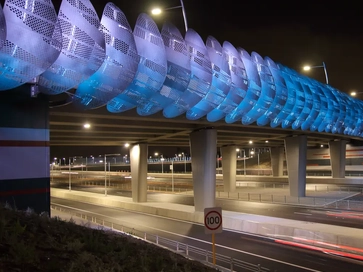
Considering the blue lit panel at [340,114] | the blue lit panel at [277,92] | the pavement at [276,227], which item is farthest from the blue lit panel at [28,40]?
the blue lit panel at [340,114]

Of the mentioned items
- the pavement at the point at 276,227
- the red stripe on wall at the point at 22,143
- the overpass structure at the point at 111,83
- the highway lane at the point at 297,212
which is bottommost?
the highway lane at the point at 297,212

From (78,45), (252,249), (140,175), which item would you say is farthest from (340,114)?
(78,45)

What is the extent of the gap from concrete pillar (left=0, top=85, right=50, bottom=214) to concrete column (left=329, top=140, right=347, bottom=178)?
56521 millimetres

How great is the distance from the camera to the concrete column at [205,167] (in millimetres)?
30281

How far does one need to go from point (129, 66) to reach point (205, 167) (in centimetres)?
1499

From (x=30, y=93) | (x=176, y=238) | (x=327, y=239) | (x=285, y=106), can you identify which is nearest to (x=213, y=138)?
(x=285, y=106)

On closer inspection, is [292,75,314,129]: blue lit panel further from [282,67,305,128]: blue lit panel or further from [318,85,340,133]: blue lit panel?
[318,85,340,133]: blue lit panel

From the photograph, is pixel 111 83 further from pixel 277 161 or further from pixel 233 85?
pixel 277 161

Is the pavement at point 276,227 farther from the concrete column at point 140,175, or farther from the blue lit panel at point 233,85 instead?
the blue lit panel at point 233,85

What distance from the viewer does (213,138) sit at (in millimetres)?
30547

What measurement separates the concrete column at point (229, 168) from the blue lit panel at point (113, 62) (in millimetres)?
37580

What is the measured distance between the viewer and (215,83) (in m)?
23.9

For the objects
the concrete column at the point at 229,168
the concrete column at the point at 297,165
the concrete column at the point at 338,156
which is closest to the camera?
the concrete column at the point at 297,165

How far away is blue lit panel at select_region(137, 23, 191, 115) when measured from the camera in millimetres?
20016
